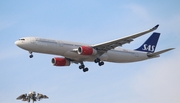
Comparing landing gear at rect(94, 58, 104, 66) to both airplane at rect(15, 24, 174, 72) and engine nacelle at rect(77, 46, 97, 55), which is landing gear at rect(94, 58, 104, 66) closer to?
airplane at rect(15, 24, 174, 72)

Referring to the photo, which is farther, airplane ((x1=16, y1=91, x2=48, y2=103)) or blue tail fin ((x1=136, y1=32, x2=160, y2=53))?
blue tail fin ((x1=136, y1=32, x2=160, y2=53))

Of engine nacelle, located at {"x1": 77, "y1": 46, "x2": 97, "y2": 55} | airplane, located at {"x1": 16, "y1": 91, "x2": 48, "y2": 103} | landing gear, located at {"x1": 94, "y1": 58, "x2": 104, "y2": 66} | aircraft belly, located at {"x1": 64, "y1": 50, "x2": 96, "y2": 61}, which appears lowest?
airplane, located at {"x1": 16, "y1": 91, "x2": 48, "y2": 103}

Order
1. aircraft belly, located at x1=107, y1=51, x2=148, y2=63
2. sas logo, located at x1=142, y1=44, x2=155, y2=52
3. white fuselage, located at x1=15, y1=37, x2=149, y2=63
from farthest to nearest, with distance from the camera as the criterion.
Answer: sas logo, located at x1=142, y1=44, x2=155, y2=52 < aircraft belly, located at x1=107, y1=51, x2=148, y2=63 < white fuselage, located at x1=15, y1=37, x2=149, y2=63

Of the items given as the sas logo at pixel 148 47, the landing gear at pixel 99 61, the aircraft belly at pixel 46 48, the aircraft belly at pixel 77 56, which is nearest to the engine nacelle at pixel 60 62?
the aircraft belly at pixel 77 56

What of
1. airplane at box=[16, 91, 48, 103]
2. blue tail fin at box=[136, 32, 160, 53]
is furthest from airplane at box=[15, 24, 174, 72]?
airplane at box=[16, 91, 48, 103]

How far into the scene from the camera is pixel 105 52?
332 ft

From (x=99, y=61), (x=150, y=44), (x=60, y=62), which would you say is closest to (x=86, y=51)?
(x=99, y=61)

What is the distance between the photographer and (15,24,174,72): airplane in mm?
95375

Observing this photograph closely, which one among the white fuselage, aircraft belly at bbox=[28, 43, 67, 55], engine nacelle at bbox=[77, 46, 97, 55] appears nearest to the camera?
aircraft belly at bbox=[28, 43, 67, 55]

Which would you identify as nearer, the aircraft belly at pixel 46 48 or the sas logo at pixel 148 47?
the aircraft belly at pixel 46 48

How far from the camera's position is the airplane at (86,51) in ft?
313

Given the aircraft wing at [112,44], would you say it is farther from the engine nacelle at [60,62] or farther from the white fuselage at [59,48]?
the engine nacelle at [60,62]

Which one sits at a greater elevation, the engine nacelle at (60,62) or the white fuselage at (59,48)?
the white fuselage at (59,48)

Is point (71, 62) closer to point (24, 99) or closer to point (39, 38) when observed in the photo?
point (39, 38)
